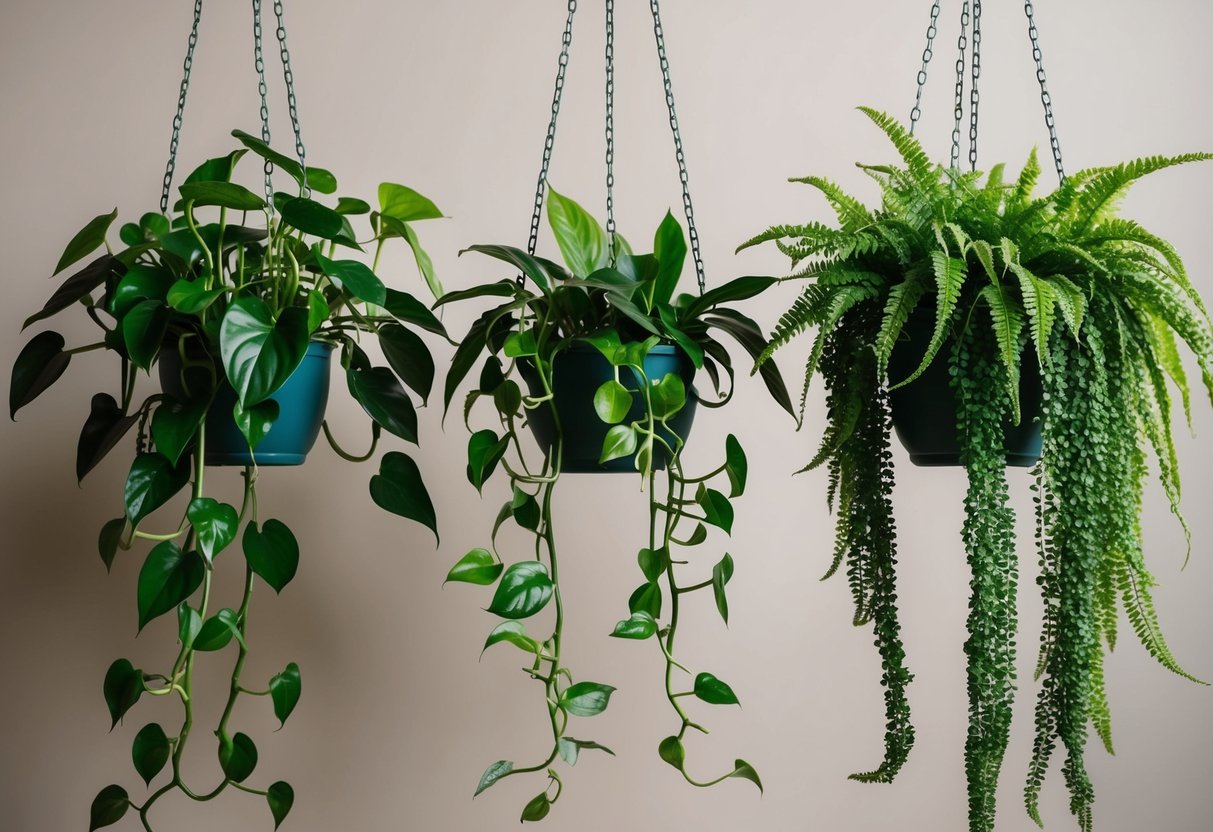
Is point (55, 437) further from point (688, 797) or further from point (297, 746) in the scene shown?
point (688, 797)

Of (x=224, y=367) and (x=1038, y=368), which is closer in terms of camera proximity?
(x=224, y=367)

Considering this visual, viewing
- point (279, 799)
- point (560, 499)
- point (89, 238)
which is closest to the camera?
point (89, 238)

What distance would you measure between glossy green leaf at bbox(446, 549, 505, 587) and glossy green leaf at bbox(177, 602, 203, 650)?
35 cm

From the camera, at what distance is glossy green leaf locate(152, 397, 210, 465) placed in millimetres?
1192

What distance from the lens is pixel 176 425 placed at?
3.98ft

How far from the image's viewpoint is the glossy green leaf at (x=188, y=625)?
4.11 feet

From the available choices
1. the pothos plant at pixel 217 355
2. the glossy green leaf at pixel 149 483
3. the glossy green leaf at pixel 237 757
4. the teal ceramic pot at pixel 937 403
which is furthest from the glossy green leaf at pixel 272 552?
the teal ceramic pot at pixel 937 403

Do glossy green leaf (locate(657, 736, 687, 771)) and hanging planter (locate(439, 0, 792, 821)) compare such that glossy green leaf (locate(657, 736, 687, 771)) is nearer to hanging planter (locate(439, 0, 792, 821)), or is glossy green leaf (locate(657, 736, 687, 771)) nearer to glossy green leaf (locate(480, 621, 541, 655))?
hanging planter (locate(439, 0, 792, 821))

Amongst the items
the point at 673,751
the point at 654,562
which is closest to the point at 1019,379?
the point at 654,562

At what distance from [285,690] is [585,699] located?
1.49 ft

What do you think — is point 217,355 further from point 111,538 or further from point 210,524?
point 111,538

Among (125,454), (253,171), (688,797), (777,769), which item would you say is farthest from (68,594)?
(777,769)

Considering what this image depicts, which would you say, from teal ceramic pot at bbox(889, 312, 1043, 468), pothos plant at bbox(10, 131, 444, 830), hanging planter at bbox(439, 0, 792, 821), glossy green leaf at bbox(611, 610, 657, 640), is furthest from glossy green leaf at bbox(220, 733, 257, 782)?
teal ceramic pot at bbox(889, 312, 1043, 468)

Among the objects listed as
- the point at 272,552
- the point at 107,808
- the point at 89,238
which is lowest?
the point at 107,808
